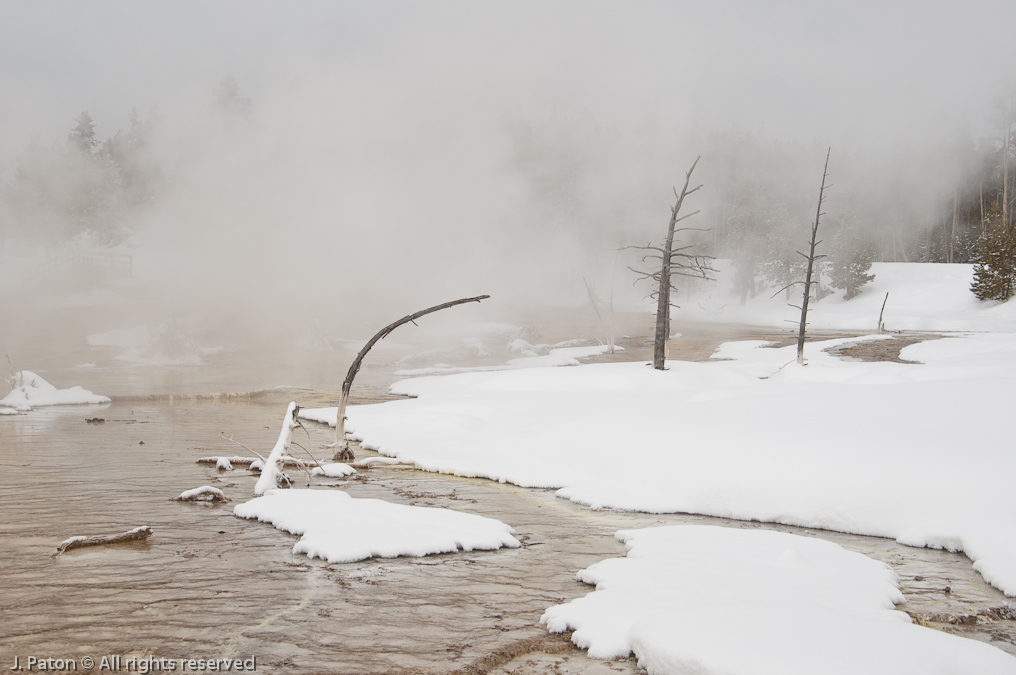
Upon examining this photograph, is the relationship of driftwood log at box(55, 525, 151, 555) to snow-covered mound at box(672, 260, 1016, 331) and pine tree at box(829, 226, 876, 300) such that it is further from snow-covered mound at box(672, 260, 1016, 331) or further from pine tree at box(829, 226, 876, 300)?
pine tree at box(829, 226, 876, 300)

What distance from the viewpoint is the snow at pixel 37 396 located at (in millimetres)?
14859

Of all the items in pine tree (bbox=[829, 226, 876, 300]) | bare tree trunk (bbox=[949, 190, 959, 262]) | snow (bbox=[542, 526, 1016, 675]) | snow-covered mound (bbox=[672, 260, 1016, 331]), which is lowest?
snow (bbox=[542, 526, 1016, 675])

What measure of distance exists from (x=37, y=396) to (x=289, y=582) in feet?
43.9

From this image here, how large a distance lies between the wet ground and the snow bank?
0.32 meters

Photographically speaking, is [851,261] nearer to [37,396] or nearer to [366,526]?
[37,396]

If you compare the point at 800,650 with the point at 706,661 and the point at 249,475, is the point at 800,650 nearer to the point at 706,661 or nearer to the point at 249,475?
the point at 706,661

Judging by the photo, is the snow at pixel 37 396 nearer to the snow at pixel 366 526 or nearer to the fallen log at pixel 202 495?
the fallen log at pixel 202 495

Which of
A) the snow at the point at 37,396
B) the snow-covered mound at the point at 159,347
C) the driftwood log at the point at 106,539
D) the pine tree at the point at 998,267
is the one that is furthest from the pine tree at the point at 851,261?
the driftwood log at the point at 106,539

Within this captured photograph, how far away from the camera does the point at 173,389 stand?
18.4 m

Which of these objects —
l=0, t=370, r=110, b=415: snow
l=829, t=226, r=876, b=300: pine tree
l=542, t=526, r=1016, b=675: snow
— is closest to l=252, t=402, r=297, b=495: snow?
l=542, t=526, r=1016, b=675: snow

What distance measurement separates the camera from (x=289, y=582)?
5.28m

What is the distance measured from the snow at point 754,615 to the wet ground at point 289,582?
0.23 meters

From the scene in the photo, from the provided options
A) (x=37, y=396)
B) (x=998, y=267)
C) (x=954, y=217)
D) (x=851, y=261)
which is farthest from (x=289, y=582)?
(x=954, y=217)

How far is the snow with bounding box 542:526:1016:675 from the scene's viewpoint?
3705 millimetres
